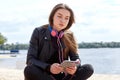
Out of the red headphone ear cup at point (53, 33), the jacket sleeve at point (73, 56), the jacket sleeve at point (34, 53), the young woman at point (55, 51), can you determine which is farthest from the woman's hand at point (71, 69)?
the red headphone ear cup at point (53, 33)

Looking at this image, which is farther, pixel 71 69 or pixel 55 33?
pixel 55 33

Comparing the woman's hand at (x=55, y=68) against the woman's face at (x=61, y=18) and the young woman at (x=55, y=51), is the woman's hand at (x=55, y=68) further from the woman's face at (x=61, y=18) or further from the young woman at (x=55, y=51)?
the woman's face at (x=61, y=18)

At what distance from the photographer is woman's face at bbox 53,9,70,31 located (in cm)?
418

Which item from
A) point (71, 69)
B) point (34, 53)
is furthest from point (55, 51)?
point (71, 69)

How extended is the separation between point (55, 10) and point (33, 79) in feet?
2.73

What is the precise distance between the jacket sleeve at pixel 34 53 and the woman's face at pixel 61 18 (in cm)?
25

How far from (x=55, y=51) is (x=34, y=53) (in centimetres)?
27

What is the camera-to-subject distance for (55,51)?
4.27m

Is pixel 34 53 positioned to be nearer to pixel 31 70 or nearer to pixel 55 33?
pixel 31 70

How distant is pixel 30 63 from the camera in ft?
13.4

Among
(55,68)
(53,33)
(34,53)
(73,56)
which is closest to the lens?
(55,68)

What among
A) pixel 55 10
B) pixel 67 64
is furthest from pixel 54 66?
pixel 55 10

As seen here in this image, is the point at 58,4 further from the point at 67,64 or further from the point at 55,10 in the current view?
the point at 67,64

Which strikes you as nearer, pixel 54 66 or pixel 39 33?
pixel 54 66
